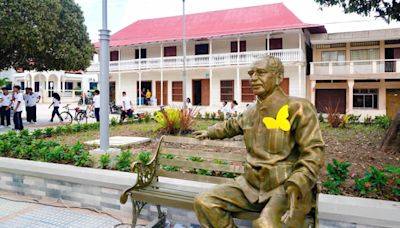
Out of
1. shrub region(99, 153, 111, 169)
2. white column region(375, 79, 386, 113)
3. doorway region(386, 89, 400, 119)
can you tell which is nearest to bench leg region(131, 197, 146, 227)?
shrub region(99, 153, 111, 169)

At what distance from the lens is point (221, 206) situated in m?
2.29

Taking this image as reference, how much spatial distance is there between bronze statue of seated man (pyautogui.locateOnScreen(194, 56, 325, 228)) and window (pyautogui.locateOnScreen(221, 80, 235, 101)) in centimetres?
2097

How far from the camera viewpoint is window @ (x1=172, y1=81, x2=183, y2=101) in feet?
82.6

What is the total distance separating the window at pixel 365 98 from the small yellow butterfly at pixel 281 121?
835 inches

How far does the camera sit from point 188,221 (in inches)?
131

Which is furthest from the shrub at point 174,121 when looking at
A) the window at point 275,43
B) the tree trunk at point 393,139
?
the window at point 275,43

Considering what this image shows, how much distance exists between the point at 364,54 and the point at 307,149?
2163cm

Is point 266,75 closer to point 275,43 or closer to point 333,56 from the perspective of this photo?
point 275,43

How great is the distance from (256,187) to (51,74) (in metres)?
37.4

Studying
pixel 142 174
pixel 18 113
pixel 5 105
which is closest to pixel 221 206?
pixel 142 174

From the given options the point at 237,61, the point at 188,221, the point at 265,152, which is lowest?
the point at 188,221

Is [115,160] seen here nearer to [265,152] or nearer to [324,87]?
[265,152]

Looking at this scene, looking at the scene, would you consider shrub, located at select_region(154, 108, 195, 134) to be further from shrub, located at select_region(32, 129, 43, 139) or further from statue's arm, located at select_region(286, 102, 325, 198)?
statue's arm, located at select_region(286, 102, 325, 198)

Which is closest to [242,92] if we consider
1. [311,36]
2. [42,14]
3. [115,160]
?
[311,36]
